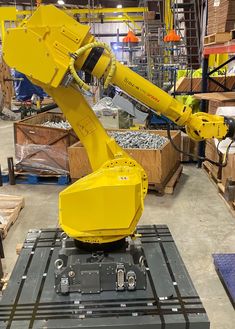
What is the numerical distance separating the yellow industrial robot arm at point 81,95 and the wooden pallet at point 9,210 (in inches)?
92.6

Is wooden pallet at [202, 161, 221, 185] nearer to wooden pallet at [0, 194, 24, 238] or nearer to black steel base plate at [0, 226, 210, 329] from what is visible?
wooden pallet at [0, 194, 24, 238]

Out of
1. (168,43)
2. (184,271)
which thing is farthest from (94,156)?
(168,43)

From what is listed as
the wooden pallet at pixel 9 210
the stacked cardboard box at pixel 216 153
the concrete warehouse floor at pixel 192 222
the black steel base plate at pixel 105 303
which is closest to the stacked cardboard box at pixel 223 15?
the stacked cardboard box at pixel 216 153

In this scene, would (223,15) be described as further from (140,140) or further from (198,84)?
(198,84)

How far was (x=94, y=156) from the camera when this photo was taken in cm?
285

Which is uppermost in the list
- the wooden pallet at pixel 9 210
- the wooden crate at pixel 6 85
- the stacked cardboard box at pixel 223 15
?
the stacked cardboard box at pixel 223 15

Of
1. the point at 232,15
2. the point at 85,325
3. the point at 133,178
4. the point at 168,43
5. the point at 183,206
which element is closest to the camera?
the point at 85,325

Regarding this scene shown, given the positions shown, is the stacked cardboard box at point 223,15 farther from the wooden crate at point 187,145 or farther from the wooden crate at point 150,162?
the wooden crate at point 187,145

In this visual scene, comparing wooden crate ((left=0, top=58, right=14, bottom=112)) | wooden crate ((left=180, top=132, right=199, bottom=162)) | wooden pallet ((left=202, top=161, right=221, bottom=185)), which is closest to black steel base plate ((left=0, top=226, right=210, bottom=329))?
wooden pallet ((left=202, top=161, right=221, bottom=185))

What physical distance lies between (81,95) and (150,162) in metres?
3.15

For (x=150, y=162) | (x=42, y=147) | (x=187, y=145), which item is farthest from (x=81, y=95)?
(x=187, y=145)

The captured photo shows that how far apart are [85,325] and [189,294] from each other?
0.72 meters

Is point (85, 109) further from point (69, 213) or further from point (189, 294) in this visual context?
point (189, 294)

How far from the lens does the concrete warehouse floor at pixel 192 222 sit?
141 inches
